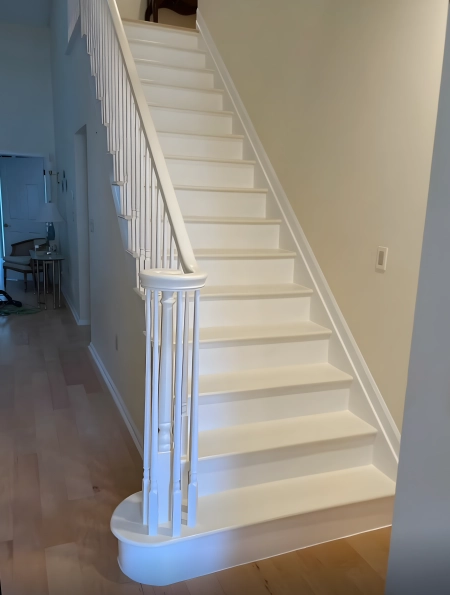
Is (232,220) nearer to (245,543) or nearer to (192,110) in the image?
(192,110)

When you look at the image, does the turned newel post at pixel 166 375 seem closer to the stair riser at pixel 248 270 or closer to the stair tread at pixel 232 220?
the stair riser at pixel 248 270

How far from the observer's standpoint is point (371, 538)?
7.24 feet

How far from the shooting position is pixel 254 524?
1971 mm

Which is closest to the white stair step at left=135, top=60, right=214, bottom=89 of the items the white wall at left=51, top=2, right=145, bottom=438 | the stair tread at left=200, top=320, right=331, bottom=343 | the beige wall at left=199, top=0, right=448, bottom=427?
the white wall at left=51, top=2, right=145, bottom=438

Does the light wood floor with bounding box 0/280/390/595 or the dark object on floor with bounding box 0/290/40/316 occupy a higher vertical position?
the dark object on floor with bounding box 0/290/40/316

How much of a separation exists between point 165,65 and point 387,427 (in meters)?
3.36

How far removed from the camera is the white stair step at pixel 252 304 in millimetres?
2832

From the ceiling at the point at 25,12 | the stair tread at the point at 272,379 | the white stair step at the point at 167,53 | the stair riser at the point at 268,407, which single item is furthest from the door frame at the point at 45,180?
the stair riser at the point at 268,407

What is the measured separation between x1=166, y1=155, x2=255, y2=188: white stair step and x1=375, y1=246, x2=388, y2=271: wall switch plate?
1519 millimetres

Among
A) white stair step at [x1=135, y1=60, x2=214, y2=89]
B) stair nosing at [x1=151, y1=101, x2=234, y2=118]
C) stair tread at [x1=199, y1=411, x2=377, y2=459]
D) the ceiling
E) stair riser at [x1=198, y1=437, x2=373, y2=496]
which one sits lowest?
stair riser at [x1=198, y1=437, x2=373, y2=496]

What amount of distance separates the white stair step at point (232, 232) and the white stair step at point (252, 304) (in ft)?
1.27

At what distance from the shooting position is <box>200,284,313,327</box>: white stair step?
2.83 metres

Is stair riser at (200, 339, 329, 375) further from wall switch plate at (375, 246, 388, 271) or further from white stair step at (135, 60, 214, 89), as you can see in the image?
white stair step at (135, 60, 214, 89)

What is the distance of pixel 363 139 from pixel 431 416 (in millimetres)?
1807
